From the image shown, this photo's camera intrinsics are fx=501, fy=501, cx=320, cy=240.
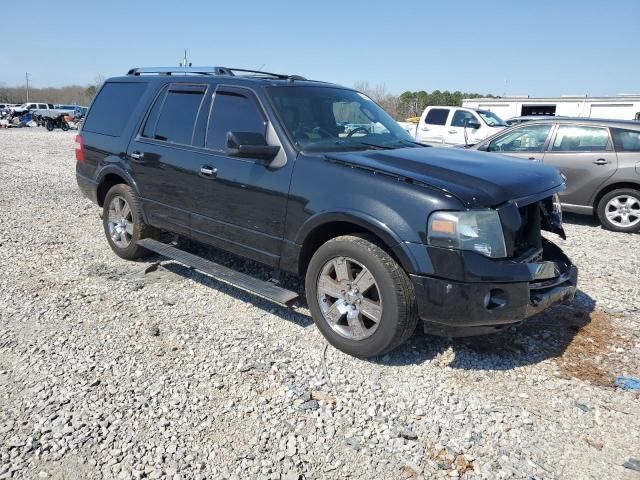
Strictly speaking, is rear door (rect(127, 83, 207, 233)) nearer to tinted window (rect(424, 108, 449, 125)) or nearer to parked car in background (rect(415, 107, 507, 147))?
parked car in background (rect(415, 107, 507, 147))

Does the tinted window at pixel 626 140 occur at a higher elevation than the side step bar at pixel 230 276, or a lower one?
higher

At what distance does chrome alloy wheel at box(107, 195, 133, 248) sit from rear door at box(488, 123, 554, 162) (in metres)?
6.07

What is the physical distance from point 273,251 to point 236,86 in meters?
1.49

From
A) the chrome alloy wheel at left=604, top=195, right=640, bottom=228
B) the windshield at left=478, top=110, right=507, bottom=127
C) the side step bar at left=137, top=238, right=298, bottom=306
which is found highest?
the windshield at left=478, top=110, right=507, bottom=127

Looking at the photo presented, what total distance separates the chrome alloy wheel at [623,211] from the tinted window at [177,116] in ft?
20.9

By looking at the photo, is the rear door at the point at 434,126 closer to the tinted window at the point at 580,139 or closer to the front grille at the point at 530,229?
the tinted window at the point at 580,139

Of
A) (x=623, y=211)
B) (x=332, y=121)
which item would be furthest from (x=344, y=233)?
(x=623, y=211)

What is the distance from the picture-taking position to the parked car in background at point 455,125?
14.9 meters

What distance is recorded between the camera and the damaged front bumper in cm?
304

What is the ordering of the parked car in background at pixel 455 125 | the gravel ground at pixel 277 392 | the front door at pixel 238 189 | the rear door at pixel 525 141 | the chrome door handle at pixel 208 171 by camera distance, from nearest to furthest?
the gravel ground at pixel 277 392
the front door at pixel 238 189
the chrome door handle at pixel 208 171
the rear door at pixel 525 141
the parked car in background at pixel 455 125

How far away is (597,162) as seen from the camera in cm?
761

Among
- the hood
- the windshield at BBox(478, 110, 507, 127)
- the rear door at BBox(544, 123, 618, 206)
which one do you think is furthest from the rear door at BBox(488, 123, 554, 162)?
the windshield at BBox(478, 110, 507, 127)

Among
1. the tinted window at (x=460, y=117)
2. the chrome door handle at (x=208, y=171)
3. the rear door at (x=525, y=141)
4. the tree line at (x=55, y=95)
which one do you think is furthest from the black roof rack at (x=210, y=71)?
the tree line at (x=55, y=95)

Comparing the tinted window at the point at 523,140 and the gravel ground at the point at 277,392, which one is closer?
the gravel ground at the point at 277,392
